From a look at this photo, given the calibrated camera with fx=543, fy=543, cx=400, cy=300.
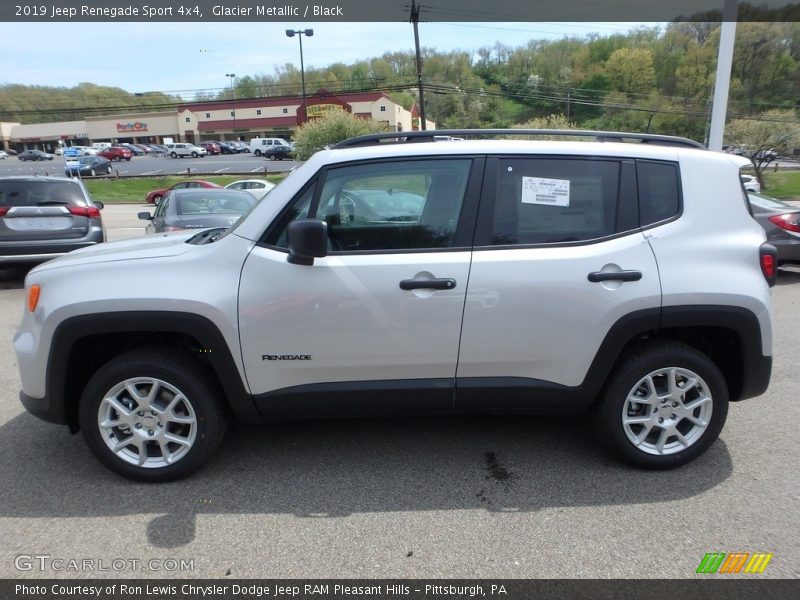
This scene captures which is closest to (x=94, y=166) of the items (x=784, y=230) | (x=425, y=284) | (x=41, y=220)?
(x=41, y=220)

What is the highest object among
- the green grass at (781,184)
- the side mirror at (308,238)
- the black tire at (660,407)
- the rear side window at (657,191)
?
the rear side window at (657,191)

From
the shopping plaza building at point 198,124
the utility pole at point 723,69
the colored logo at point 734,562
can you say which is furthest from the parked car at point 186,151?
the colored logo at point 734,562

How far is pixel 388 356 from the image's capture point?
2945 millimetres

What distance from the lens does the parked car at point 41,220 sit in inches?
304

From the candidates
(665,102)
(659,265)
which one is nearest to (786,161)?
(665,102)

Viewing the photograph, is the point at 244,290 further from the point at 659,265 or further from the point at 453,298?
the point at 659,265

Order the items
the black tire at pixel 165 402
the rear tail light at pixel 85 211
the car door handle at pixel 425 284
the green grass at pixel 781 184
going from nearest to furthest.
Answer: the car door handle at pixel 425 284, the black tire at pixel 165 402, the rear tail light at pixel 85 211, the green grass at pixel 781 184

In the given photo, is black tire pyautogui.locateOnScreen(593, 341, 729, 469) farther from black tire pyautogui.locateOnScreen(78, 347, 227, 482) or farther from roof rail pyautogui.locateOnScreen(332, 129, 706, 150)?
black tire pyautogui.locateOnScreen(78, 347, 227, 482)

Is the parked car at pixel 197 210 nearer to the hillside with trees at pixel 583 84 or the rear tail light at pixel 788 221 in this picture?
the rear tail light at pixel 788 221

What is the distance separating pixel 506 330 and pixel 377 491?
113cm

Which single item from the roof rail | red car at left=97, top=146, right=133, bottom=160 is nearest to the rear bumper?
the roof rail

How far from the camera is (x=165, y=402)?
3.05 meters

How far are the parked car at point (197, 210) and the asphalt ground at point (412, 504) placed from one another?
13.2 ft

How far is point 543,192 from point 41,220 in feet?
25.3
